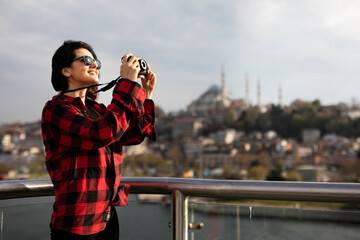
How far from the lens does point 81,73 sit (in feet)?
3.31

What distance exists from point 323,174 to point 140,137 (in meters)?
42.1

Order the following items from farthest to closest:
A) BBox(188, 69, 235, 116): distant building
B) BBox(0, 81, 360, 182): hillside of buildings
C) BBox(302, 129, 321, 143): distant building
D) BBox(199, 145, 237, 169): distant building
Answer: BBox(188, 69, 235, 116): distant building, BBox(302, 129, 321, 143): distant building, BBox(199, 145, 237, 169): distant building, BBox(0, 81, 360, 182): hillside of buildings

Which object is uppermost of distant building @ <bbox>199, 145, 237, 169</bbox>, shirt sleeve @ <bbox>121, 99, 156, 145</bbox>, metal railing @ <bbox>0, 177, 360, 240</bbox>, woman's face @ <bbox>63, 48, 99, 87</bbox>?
woman's face @ <bbox>63, 48, 99, 87</bbox>

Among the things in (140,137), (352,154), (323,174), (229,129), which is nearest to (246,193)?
(140,137)

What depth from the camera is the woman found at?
2.84 ft

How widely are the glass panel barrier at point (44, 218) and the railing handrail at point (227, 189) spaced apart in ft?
0.30

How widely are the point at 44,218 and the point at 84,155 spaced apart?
53 cm

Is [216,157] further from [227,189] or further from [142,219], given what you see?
[227,189]

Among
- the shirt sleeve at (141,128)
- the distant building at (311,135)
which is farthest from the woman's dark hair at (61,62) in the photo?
the distant building at (311,135)

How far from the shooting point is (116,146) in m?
1.02

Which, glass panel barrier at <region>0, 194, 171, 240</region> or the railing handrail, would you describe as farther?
glass panel barrier at <region>0, 194, 171, 240</region>

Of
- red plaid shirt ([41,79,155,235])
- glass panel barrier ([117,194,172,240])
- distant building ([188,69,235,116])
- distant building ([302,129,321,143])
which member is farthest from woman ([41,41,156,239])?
distant building ([188,69,235,116])

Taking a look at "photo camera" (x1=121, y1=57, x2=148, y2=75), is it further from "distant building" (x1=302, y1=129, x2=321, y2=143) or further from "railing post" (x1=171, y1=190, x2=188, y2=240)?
"distant building" (x1=302, y1=129, x2=321, y2=143)

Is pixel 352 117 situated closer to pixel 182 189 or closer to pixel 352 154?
pixel 352 154
